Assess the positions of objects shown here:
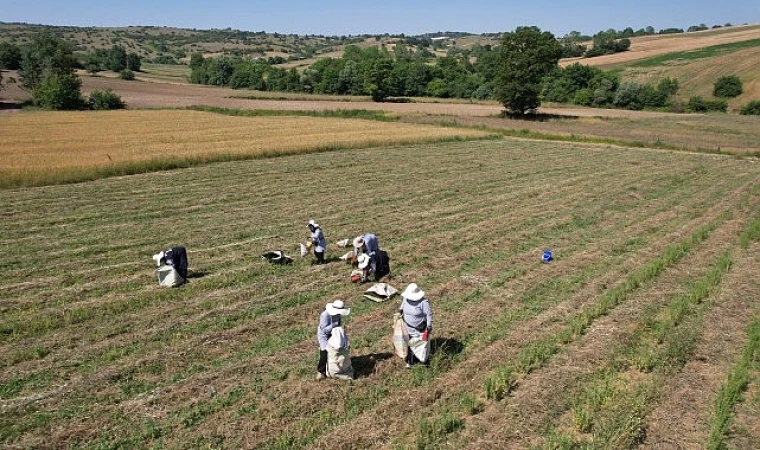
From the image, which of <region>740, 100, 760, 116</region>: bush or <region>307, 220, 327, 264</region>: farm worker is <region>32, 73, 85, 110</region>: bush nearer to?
<region>307, 220, 327, 264</region>: farm worker

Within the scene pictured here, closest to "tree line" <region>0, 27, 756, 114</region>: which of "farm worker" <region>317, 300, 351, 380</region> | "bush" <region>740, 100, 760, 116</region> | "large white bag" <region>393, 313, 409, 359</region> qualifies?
"bush" <region>740, 100, 760, 116</region>

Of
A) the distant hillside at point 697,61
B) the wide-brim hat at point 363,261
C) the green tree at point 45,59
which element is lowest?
the wide-brim hat at point 363,261

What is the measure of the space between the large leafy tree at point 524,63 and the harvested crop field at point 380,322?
43.5 m

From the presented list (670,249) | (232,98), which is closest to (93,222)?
(670,249)

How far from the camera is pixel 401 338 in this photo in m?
10.1

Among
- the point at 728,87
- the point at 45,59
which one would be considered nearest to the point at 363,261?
the point at 45,59

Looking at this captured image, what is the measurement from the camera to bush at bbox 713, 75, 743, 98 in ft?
279

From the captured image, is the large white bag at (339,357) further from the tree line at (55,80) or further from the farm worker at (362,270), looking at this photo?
the tree line at (55,80)

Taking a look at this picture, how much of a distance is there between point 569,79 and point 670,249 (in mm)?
81352

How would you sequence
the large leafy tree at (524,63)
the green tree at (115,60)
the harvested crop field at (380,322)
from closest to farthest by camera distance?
the harvested crop field at (380,322)
the large leafy tree at (524,63)
the green tree at (115,60)

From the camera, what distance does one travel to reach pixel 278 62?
185250 millimetres

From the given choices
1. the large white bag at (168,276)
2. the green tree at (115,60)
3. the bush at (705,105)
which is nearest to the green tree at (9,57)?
the green tree at (115,60)

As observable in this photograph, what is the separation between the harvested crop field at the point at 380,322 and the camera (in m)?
8.44

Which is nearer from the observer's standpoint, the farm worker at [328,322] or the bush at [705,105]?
the farm worker at [328,322]
